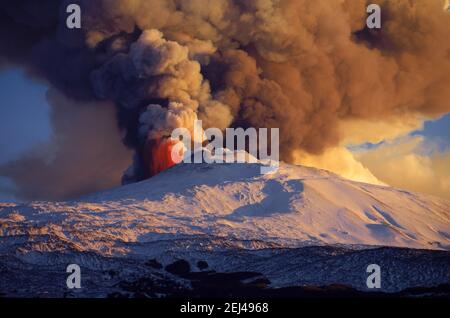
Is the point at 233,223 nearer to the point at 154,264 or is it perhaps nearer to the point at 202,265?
the point at 202,265

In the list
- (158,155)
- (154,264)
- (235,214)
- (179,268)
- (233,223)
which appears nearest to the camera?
(179,268)

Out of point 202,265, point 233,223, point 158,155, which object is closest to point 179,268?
point 202,265

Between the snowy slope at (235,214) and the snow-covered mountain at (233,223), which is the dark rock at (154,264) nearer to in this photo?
the snow-covered mountain at (233,223)

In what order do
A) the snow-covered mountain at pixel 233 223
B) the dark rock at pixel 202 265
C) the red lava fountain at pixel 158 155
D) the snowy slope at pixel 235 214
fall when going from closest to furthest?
the snow-covered mountain at pixel 233 223
the dark rock at pixel 202 265
the snowy slope at pixel 235 214
the red lava fountain at pixel 158 155

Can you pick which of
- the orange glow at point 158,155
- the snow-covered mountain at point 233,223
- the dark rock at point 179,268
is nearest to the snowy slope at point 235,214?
the snow-covered mountain at point 233,223

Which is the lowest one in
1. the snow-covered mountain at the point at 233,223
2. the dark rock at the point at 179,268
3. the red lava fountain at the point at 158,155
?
the dark rock at the point at 179,268
